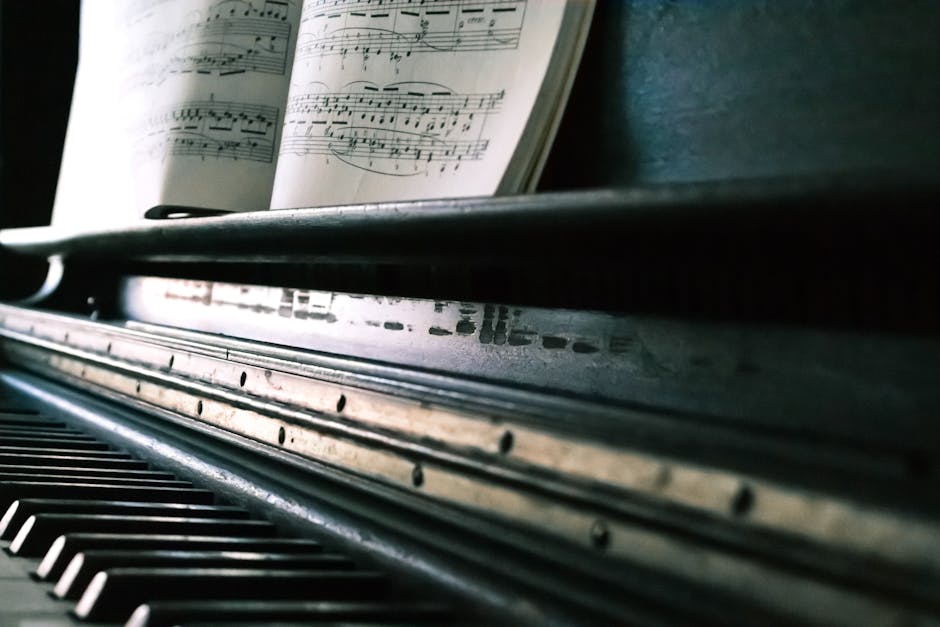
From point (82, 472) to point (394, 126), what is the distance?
1.57ft

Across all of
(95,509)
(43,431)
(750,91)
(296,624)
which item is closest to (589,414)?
(296,624)

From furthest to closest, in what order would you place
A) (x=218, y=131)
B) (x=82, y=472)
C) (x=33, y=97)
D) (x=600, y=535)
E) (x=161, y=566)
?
(x=33, y=97) < (x=218, y=131) < (x=82, y=472) < (x=161, y=566) < (x=600, y=535)

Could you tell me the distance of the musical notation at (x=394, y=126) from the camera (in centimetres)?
108

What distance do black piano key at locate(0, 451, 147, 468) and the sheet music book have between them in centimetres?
34

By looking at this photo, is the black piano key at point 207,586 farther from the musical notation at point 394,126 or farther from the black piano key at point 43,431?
the black piano key at point 43,431

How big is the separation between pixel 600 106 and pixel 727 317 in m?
0.35

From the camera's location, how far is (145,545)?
835 mm

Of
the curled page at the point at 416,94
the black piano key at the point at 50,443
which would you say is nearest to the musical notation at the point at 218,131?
the curled page at the point at 416,94

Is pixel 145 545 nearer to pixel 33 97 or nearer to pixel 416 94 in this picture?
pixel 416 94

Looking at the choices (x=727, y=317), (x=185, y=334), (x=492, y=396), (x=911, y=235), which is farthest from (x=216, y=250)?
(x=911, y=235)

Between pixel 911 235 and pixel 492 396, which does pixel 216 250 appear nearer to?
pixel 492 396

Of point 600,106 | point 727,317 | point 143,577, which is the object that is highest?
point 600,106

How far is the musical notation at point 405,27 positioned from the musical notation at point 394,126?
43 millimetres

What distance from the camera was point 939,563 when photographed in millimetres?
471
